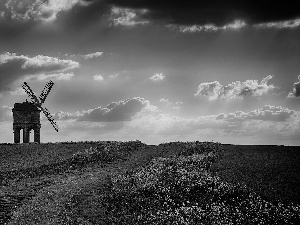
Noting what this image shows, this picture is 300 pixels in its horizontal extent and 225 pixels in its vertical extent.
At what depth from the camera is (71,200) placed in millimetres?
20531

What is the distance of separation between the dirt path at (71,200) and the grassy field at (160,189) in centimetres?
5

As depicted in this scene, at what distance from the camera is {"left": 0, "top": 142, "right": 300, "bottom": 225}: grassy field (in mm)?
16422

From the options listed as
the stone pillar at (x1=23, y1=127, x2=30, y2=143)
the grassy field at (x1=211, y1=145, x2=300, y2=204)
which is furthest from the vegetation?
the stone pillar at (x1=23, y1=127, x2=30, y2=143)

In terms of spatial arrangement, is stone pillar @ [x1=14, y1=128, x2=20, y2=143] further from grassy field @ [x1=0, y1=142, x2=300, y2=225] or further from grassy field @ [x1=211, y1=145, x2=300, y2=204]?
grassy field @ [x1=211, y1=145, x2=300, y2=204]

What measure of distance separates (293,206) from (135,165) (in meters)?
17.3

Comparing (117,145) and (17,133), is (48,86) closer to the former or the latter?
(17,133)

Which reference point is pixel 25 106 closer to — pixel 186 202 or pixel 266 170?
pixel 186 202

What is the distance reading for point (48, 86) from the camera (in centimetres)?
6181

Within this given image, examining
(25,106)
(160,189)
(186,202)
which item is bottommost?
(186,202)

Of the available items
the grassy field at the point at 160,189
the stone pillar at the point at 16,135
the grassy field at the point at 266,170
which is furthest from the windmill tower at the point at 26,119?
the grassy field at the point at 266,170

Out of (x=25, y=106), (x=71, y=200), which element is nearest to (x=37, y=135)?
(x=25, y=106)

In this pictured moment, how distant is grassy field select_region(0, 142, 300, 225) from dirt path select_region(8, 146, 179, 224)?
5 cm

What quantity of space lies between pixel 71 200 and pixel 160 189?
5.56 meters

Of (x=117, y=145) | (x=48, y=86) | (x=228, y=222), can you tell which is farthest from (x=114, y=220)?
(x=48, y=86)
